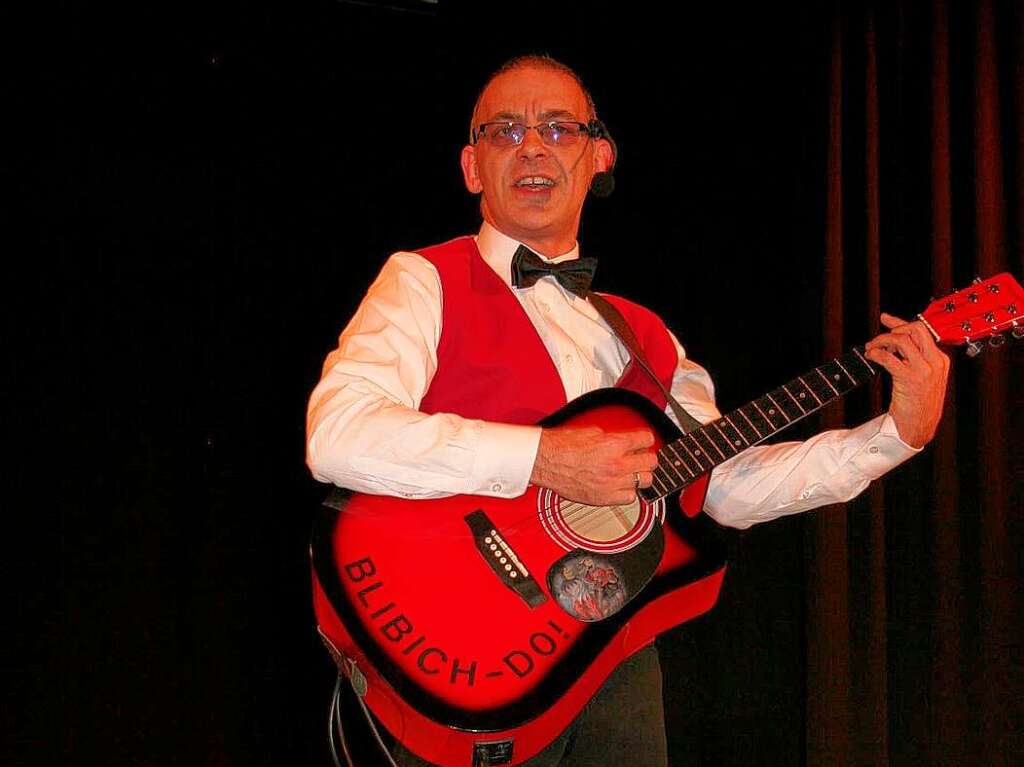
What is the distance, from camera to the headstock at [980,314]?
1673 millimetres

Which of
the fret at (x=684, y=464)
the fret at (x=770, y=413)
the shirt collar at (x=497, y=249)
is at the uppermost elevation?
the shirt collar at (x=497, y=249)

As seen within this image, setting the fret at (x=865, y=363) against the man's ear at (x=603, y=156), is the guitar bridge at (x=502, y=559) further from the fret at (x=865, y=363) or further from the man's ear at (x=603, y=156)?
the man's ear at (x=603, y=156)

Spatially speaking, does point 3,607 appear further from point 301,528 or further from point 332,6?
point 332,6

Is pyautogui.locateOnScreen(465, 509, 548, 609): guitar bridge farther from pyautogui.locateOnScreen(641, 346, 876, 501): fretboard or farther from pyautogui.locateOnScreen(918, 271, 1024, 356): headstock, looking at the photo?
pyautogui.locateOnScreen(918, 271, 1024, 356): headstock

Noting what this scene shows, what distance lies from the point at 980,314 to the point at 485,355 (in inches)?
34.2

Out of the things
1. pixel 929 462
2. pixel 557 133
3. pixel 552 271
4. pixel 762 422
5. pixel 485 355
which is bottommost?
pixel 929 462

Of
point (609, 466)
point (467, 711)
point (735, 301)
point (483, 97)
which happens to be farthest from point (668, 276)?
point (467, 711)

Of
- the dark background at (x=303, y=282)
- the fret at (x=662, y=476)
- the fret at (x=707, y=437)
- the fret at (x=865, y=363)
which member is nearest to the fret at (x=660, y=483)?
the fret at (x=662, y=476)

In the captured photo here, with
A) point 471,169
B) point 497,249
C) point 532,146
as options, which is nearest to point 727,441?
point 497,249

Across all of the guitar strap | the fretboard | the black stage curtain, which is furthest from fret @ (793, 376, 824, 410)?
the black stage curtain

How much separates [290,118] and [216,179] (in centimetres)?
26

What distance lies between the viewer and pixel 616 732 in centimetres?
157

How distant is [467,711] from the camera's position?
1.35 meters

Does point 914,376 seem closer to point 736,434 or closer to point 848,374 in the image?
point 848,374
